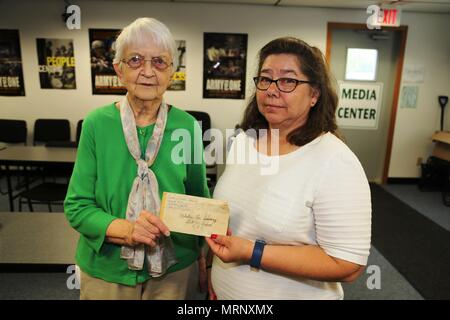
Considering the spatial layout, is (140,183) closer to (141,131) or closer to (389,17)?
(141,131)

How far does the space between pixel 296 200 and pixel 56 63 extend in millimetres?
5034

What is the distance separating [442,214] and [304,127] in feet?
13.3

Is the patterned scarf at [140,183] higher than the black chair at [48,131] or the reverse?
higher

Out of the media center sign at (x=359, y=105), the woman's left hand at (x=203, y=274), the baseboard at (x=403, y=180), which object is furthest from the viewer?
the baseboard at (x=403, y=180)

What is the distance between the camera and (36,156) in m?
3.18

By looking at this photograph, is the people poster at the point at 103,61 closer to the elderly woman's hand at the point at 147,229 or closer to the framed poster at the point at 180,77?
the framed poster at the point at 180,77

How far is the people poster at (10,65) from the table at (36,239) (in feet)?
10.6

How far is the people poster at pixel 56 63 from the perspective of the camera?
478cm

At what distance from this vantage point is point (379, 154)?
17.7 feet

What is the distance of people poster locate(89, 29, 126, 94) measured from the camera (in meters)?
4.76

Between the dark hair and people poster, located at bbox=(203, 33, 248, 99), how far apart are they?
13.0 ft

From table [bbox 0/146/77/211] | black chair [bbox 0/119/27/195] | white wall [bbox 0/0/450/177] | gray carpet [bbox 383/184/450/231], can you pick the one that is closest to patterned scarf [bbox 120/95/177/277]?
table [bbox 0/146/77/211]

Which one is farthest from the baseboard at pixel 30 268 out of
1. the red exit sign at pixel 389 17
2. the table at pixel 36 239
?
the red exit sign at pixel 389 17
